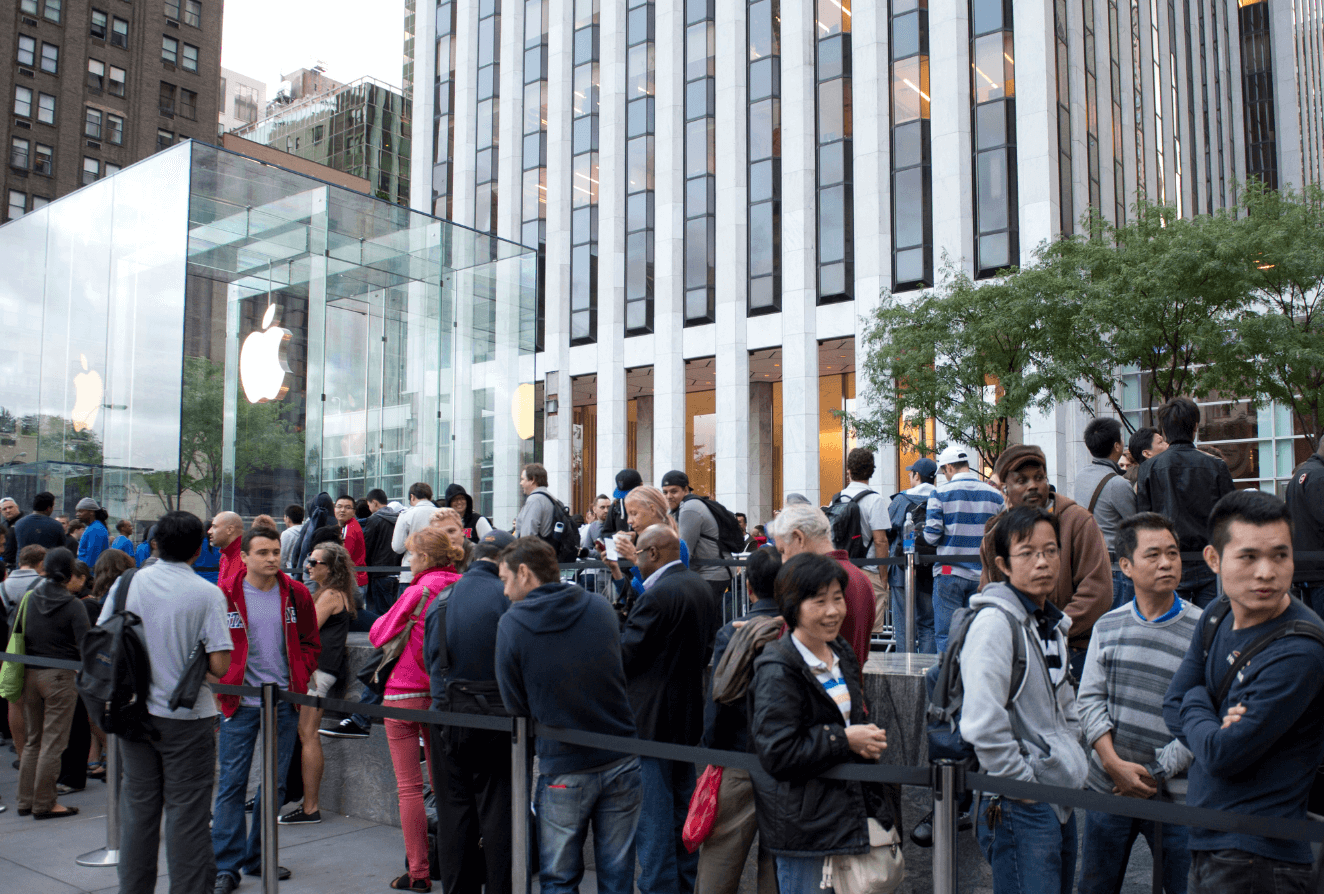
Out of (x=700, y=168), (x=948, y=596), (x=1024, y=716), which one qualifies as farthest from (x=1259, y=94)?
(x=1024, y=716)

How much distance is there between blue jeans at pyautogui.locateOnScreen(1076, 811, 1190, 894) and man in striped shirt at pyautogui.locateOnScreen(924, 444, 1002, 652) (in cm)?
361

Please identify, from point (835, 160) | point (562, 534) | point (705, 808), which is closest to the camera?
point (705, 808)

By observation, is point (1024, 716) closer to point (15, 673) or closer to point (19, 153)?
point (15, 673)

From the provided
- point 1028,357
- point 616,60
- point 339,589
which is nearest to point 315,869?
point 339,589

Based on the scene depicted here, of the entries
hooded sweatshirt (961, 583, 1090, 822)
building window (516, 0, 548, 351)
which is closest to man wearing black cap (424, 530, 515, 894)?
hooded sweatshirt (961, 583, 1090, 822)

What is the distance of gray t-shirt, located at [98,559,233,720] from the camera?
Answer: 5.18m

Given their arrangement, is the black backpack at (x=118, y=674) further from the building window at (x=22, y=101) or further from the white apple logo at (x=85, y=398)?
the building window at (x=22, y=101)

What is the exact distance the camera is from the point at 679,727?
199 inches

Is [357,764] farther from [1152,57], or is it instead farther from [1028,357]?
[1152,57]

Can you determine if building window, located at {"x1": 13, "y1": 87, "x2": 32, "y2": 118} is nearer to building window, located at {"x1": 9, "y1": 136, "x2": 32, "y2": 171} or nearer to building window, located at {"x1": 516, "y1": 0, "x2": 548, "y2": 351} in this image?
building window, located at {"x1": 9, "y1": 136, "x2": 32, "y2": 171}

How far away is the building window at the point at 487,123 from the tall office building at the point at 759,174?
11 cm

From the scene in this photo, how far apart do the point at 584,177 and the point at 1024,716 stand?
120 feet

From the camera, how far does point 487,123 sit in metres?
41.1

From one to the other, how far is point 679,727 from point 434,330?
1562 cm
